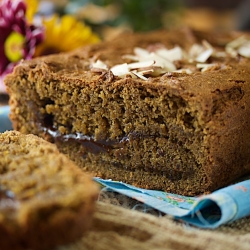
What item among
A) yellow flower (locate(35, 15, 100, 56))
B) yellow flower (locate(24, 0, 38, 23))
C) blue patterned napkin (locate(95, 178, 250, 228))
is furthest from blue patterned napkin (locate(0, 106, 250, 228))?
yellow flower (locate(24, 0, 38, 23))

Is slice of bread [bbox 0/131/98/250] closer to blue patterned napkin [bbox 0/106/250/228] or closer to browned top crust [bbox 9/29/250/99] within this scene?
blue patterned napkin [bbox 0/106/250/228]

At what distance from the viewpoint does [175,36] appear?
488 cm

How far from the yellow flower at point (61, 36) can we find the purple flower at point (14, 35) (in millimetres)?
135

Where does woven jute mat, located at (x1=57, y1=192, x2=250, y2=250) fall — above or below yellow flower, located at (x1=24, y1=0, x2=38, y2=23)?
below

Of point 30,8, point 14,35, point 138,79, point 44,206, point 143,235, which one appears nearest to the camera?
point 44,206

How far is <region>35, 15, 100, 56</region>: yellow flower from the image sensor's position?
184 inches

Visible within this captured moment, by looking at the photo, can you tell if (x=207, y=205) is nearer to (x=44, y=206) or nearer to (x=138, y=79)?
(x=138, y=79)

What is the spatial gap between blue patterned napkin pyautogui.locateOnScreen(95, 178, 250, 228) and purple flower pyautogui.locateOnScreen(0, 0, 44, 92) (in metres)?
1.89

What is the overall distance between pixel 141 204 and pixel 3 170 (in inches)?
34.6

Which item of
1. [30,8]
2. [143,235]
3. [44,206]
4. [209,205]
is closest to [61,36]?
[30,8]

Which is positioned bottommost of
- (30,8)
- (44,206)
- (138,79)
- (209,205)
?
(209,205)

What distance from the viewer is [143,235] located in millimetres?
2496

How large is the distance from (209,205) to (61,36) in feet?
8.05

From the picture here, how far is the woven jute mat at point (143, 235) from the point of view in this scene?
2406 mm
